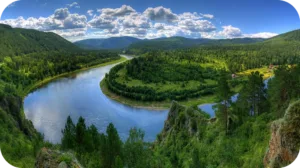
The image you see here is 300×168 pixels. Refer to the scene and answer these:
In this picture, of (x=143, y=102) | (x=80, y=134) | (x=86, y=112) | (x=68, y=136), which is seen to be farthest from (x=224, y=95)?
(x=68, y=136)

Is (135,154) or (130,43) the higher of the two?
(130,43)

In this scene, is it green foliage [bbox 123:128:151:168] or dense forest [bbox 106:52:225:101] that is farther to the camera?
dense forest [bbox 106:52:225:101]

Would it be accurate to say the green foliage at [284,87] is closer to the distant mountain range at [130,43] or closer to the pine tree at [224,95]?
the distant mountain range at [130,43]

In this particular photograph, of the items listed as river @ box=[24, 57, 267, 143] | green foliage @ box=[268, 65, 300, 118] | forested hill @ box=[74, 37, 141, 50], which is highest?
forested hill @ box=[74, 37, 141, 50]

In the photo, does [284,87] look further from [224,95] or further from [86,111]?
[86,111]

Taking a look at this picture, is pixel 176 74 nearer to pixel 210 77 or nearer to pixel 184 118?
pixel 210 77

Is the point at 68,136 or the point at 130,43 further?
the point at 130,43

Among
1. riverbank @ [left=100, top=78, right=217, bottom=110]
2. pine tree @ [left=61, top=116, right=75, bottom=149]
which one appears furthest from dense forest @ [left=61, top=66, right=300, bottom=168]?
riverbank @ [left=100, top=78, right=217, bottom=110]

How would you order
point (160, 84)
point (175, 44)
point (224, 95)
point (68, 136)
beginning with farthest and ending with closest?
point (175, 44) < point (68, 136) < point (160, 84) < point (224, 95)

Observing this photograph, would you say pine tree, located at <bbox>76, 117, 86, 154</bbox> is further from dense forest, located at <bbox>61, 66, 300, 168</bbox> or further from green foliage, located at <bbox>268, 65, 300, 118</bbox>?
green foliage, located at <bbox>268, 65, 300, 118</bbox>
